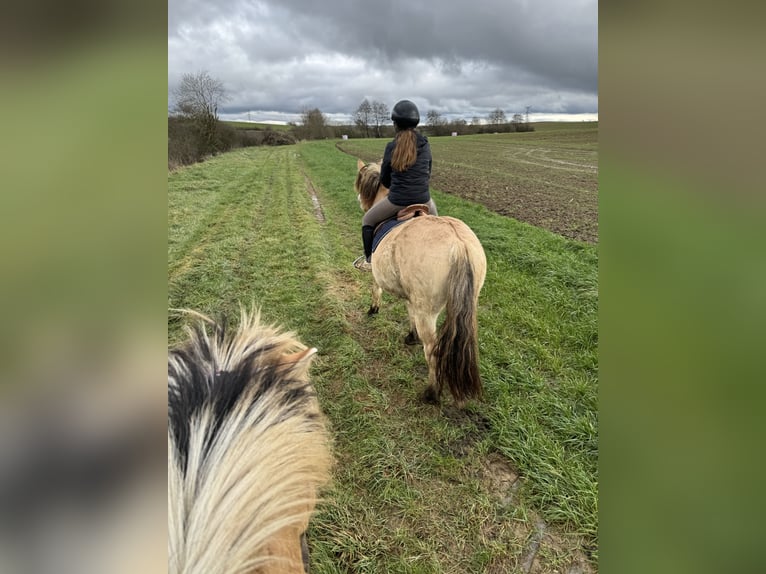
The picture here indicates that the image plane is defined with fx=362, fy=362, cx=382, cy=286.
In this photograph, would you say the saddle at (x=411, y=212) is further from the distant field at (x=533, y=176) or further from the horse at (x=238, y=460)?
the horse at (x=238, y=460)

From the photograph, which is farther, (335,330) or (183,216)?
(183,216)

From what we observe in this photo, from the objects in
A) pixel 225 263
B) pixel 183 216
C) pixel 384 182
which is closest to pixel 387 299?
pixel 384 182

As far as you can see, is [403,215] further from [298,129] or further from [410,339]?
[298,129]

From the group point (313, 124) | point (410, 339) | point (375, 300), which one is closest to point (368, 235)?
point (375, 300)

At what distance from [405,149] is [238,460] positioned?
10.9ft

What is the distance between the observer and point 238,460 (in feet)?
3.71

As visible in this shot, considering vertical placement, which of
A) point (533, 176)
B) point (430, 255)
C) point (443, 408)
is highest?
point (533, 176)

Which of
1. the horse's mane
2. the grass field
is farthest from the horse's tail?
the horse's mane

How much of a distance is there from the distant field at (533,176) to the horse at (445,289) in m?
1.08
